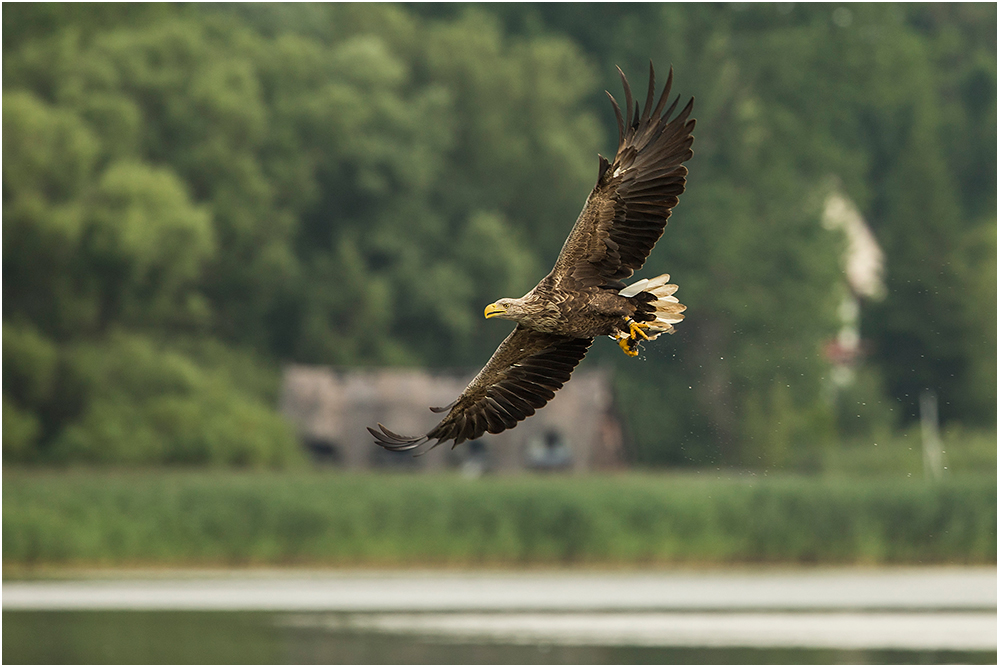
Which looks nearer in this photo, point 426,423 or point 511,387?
point 511,387

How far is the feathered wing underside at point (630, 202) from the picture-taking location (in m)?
11.1

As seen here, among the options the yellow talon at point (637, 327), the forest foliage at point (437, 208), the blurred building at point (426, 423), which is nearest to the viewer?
the yellow talon at point (637, 327)

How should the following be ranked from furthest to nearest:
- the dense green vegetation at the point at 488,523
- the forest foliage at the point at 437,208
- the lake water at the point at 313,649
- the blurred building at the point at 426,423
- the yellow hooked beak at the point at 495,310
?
the blurred building at the point at 426,423 → the forest foliage at the point at 437,208 → the dense green vegetation at the point at 488,523 → the lake water at the point at 313,649 → the yellow hooked beak at the point at 495,310

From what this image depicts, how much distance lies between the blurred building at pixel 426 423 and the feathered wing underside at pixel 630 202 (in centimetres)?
3483

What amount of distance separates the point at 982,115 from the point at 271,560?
30.2m

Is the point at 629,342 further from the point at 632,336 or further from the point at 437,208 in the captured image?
the point at 437,208

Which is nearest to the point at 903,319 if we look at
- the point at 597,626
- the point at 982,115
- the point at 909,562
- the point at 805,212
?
the point at 805,212

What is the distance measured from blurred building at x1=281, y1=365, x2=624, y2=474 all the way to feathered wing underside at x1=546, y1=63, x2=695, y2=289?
1371 inches

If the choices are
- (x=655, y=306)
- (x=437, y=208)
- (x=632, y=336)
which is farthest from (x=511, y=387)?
(x=437, y=208)

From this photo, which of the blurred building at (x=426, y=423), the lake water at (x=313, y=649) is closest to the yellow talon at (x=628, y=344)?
the lake water at (x=313, y=649)

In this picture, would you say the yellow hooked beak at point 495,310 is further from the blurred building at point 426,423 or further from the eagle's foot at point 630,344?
the blurred building at point 426,423

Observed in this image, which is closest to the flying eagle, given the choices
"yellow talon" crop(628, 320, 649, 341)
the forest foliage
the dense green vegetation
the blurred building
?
"yellow talon" crop(628, 320, 649, 341)

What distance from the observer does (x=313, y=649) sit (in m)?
25.8

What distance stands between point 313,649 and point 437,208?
88.7 feet
